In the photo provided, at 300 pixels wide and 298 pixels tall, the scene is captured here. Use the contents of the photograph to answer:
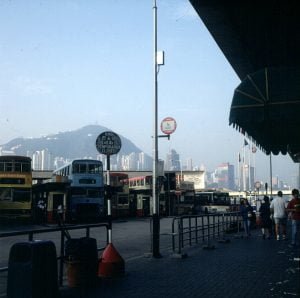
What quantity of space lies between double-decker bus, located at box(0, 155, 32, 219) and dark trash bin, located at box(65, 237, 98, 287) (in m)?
20.7

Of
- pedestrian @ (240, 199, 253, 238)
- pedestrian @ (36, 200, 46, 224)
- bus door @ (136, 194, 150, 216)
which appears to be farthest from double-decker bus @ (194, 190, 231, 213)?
pedestrian @ (240, 199, 253, 238)

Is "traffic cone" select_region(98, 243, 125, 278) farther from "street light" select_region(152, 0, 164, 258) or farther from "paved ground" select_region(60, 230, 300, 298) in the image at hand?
"street light" select_region(152, 0, 164, 258)

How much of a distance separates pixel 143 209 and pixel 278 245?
2693 cm

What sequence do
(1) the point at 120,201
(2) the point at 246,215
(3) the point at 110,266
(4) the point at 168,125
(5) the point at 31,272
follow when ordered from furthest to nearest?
(1) the point at 120,201, (2) the point at 246,215, (4) the point at 168,125, (3) the point at 110,266, (5) the point at 31,272

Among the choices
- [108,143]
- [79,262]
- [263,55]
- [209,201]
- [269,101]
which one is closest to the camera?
[269,101]

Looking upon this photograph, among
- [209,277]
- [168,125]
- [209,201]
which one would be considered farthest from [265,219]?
[209,201]

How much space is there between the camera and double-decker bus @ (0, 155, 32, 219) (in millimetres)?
27672

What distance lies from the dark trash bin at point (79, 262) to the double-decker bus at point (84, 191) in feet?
73.5

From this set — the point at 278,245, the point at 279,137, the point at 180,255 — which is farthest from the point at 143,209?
the point at 279,137

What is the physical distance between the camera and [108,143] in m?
11.0

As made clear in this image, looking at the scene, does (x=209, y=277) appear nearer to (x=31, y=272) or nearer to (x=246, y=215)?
(x=31, y=272)

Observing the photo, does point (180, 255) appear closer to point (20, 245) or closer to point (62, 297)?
point (62, 297)

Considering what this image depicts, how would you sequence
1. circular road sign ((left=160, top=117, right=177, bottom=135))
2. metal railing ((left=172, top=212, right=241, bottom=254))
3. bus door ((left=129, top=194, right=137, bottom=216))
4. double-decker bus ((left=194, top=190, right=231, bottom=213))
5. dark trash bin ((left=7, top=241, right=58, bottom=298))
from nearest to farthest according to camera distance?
dark trash bin ((left=7, top=241, right=58, bottom=298)) → metal railing ((left=172, top=212, right=241, bottom=254)) → circular road sign ((left=160, top=117, right=177, bottom=135)) → bus door ((left=129, top=194, right=137, bottom=216)) → double-decker bus ((left=194, top=190, right=231, bottom=213))

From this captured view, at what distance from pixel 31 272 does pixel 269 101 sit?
455 cm
